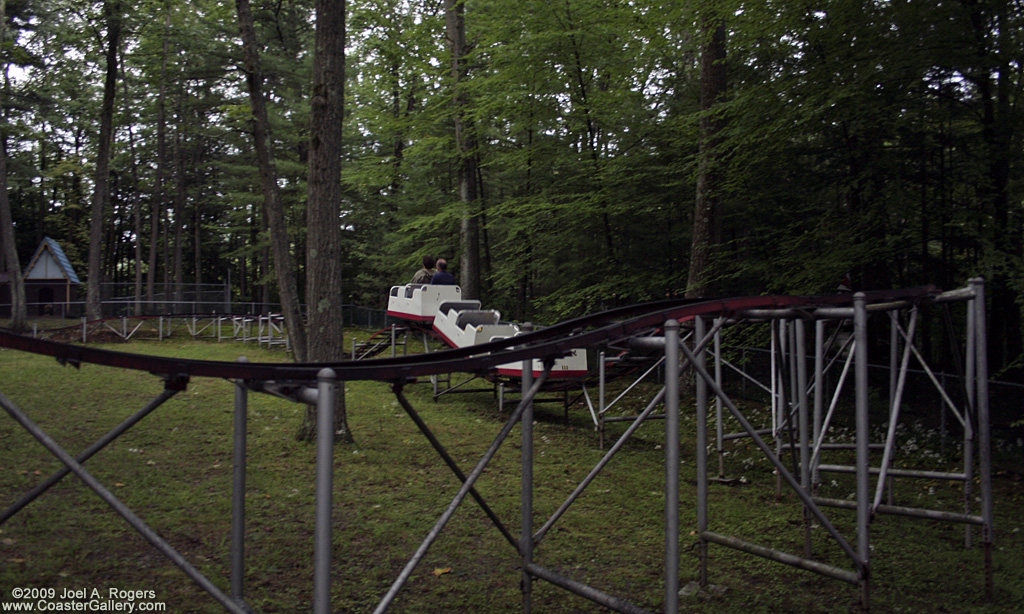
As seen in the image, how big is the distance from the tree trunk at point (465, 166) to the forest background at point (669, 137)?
80 millimetres

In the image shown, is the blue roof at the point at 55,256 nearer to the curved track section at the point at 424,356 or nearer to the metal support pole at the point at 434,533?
the curved track section at the point at 424,356

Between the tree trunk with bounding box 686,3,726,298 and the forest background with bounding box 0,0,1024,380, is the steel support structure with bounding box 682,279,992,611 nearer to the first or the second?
the forest background with bounding box 0,0,1024,380

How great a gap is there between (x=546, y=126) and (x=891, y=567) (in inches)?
591

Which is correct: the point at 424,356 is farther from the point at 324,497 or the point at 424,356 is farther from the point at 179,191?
the point at 179,191

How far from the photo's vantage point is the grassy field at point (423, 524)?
202 inches

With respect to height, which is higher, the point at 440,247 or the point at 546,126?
the point at 546,126

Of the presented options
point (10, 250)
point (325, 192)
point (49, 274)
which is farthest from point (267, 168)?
point (49, 274)

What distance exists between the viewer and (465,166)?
20.6 meters

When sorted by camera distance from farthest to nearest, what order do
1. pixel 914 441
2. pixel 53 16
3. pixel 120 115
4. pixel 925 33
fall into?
pixel 120 115, pixel 53 16, pixel 914 441, pixel 925 33

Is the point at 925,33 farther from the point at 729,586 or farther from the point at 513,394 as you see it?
the point at 513,394

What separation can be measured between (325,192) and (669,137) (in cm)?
818

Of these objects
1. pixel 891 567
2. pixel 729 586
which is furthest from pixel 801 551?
pixel 729 586

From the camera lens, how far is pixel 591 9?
15.7m

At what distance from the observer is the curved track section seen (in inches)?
120
